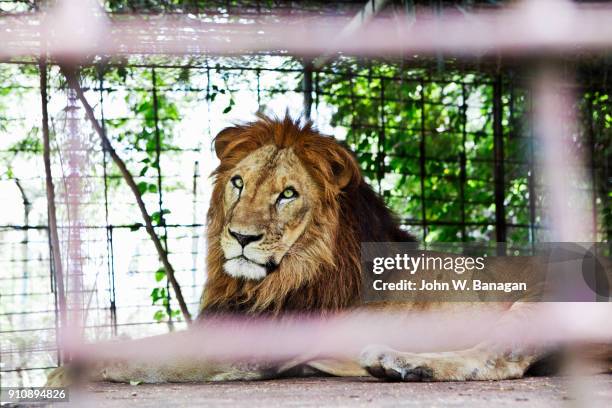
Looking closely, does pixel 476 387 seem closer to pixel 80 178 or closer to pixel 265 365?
pixel 265 365

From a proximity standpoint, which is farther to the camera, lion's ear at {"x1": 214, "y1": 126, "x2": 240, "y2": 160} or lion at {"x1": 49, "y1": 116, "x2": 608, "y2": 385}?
lion's ear at {"x1": 214, "y1": 126, "x2": 240, "y2": 160}

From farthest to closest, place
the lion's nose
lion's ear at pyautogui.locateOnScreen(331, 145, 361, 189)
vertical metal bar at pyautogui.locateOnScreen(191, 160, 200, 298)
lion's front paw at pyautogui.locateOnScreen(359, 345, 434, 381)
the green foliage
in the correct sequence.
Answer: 1. the green foliage
2. vertical metal bar at pyautogui.locateOnScreen(191, 160, 200, 298)
3. lion's ear at pyautogui.locateOnScreen(331, 145, 361, 189)
4. the lion's nose
5. lion's front paw at pyautogui.locateOnScreen(359, 345, 434, 381)

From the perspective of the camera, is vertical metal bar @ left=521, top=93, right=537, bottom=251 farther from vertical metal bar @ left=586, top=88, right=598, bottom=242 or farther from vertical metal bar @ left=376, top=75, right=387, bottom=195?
vertical metal bar @ left=376, top=75, right=387, bottom=195

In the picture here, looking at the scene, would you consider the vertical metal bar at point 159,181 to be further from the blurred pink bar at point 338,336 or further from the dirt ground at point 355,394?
the dirt ground at point 355,394

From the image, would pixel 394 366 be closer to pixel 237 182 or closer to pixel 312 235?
pixel 312 235

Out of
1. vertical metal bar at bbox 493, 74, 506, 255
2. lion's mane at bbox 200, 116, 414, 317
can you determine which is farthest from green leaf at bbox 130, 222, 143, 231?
vertical metal bar at bbox 493, 74, 506, 255

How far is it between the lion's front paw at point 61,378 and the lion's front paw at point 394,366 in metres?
0.89

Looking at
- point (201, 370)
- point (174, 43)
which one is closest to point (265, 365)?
point (201, 370)

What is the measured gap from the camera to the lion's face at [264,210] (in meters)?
2.82

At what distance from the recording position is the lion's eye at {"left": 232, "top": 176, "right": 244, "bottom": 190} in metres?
2.97

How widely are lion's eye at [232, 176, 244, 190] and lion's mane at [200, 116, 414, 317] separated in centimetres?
5

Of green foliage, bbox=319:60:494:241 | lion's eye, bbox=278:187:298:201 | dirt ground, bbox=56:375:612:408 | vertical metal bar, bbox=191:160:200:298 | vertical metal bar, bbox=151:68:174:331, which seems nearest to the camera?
dirt ground, bbox=56:375:612:408

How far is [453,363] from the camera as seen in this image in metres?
2.57

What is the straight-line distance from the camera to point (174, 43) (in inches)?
Answer: 118
